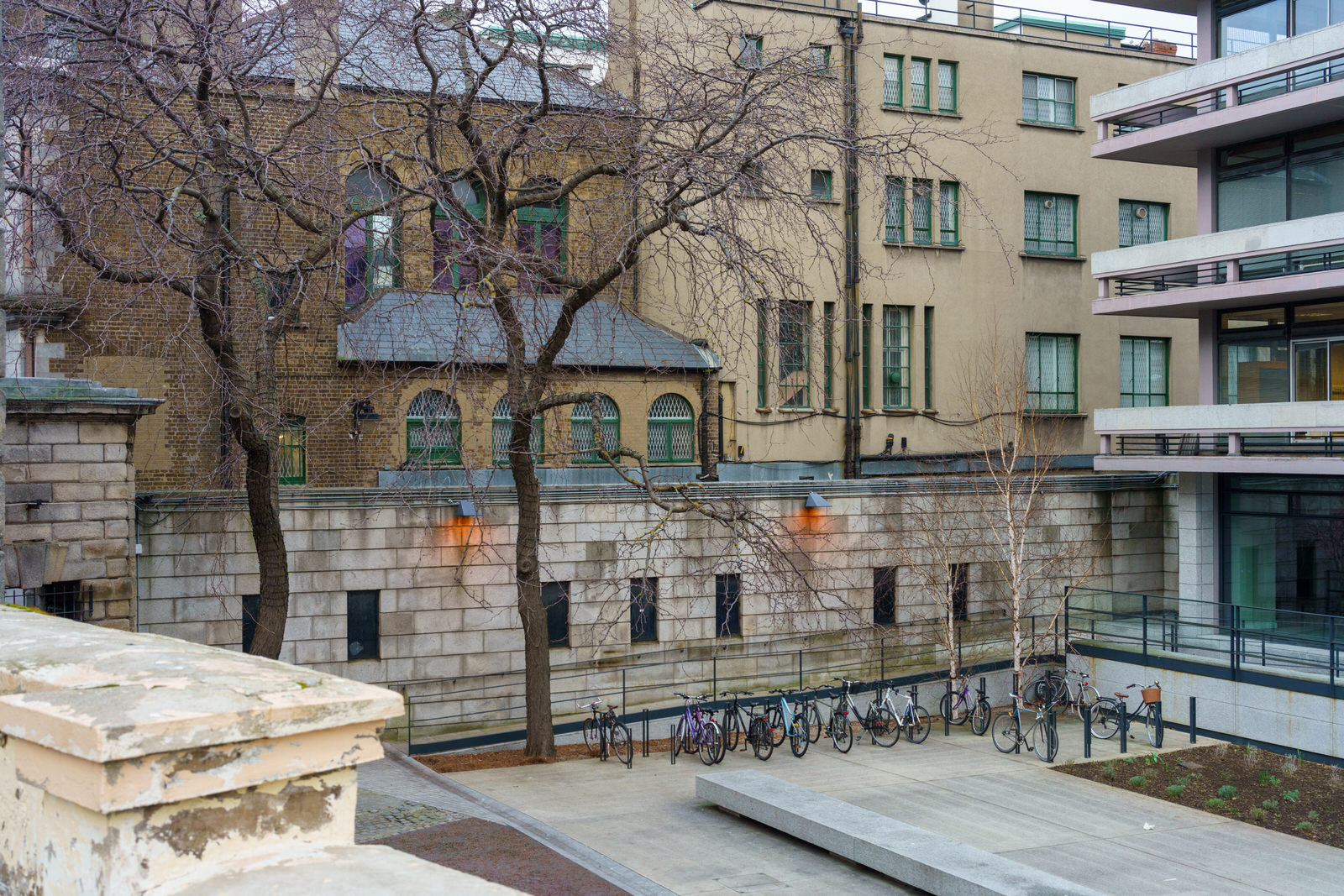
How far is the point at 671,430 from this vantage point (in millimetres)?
25734

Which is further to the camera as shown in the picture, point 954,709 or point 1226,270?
point 1226,270

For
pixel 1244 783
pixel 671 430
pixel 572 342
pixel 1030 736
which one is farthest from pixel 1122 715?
pixel 572 342

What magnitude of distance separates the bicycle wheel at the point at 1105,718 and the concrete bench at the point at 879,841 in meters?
8.50

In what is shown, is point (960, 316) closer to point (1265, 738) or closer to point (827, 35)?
point (827, 35)

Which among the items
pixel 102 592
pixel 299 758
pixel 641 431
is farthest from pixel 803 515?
pixel 299 758

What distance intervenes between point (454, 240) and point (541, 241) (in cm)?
316

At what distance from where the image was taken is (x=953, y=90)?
3022 centimetres

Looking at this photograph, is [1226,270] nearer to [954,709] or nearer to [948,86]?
[948,86]

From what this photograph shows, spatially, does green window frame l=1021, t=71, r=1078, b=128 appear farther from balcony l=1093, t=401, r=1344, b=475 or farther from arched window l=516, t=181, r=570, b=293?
arched window l=516, t=181, r=570, b=293

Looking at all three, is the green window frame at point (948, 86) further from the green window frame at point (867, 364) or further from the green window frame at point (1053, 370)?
the green window frame at point (1053, 370)

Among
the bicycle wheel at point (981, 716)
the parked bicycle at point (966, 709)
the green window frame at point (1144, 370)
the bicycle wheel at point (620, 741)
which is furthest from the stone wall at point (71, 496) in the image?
the green window frame at point (1144, 370)

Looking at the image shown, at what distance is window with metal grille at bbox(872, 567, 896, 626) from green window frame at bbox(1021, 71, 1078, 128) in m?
13.9

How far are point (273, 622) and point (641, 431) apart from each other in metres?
11.5

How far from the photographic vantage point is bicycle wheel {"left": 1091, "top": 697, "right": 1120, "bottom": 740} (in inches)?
805
